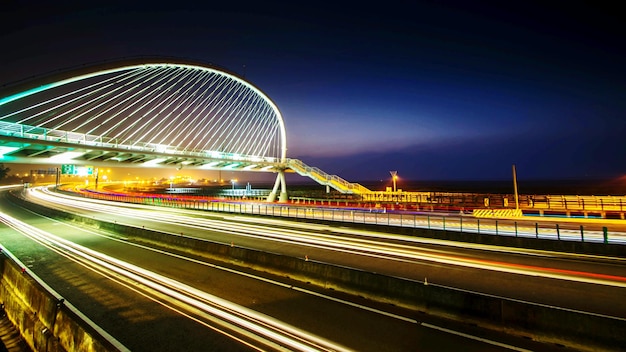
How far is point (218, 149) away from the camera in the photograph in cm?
4775

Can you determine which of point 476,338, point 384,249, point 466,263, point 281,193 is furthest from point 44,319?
point 281,193

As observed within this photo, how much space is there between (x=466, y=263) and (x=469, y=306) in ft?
19.9

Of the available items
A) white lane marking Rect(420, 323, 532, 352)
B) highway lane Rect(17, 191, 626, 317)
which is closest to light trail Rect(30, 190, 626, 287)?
highway lane Rect(17, 191, 626, 317)

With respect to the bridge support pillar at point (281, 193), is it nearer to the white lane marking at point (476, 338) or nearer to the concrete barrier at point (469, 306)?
the concrete barrier at point (469, 306)

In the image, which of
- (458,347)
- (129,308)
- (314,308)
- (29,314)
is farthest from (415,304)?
(29,314)

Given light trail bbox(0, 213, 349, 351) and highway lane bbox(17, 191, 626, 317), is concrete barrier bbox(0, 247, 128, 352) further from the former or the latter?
highway lane bbox(17, 191, 626, 317)

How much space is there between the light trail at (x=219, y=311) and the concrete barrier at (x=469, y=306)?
2.81 meters

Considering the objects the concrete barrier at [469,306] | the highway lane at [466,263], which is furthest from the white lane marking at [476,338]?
the highway lane at [466,263]

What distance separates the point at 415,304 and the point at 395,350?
2.17m

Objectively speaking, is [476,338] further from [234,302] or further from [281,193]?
[281,193]

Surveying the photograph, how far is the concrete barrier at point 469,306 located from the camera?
6.18 m

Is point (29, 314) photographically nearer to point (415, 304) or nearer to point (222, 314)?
point (222, 314)

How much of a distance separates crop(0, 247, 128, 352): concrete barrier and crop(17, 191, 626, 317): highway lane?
881cm

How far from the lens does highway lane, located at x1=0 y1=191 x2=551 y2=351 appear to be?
679 cm
